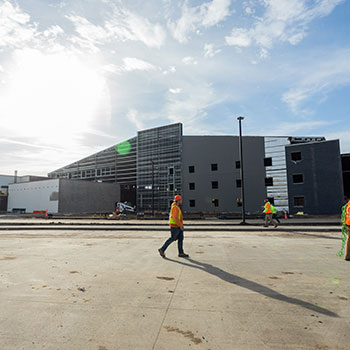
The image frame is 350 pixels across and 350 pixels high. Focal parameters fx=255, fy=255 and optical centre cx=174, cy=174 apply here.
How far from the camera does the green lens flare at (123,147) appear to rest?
183 ft

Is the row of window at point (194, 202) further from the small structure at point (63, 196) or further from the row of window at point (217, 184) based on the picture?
the small structure at point (63, 196)

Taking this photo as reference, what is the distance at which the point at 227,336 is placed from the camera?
274cm

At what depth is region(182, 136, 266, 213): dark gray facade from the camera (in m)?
37.3

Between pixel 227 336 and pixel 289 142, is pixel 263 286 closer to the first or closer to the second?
pixel 227 336

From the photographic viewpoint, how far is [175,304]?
3.62 meters

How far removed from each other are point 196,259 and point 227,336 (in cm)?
396

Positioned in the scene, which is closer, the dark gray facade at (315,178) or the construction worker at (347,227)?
the construction worker at (347,227)

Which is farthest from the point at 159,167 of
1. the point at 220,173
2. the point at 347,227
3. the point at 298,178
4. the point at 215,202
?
the point at 347,227

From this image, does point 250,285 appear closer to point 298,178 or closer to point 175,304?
point 175,304

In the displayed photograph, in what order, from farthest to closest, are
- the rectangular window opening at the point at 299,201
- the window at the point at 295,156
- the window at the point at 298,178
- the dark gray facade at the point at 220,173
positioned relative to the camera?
the dark gray facade at the point at 220,173 → the window at the point at 295,156 → the window at the point at 298,178 → the rectangular window opening at the point at 299,201

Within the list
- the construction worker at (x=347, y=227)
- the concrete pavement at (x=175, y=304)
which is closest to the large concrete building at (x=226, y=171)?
the construction worker at (x=347, y=227)

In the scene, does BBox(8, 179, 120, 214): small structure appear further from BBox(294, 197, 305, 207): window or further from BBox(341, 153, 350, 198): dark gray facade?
BBox(341, 153, 350, 198): dark gray facade

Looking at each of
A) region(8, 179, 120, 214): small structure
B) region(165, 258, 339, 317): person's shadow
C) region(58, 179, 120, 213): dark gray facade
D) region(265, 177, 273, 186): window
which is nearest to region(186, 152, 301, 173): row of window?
region(265, 177, 273, 186): window

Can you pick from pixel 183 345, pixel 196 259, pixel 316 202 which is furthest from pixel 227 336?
pixel 316 202
